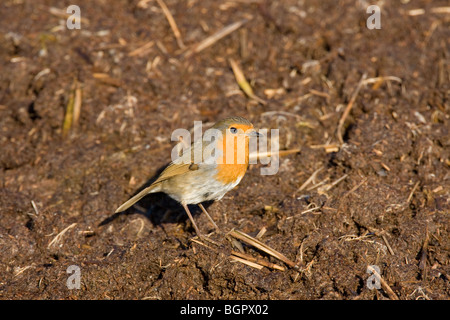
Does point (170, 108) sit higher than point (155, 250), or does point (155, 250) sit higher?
point (170, 108)

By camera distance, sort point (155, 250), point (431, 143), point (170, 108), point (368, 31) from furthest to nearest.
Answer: point (368, 31) → point (170, 108) → point (431, 143) → point (155, 250)

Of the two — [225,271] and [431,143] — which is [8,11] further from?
[431,143]

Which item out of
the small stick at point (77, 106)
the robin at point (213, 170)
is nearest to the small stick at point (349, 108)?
the robin at point (213, 170)

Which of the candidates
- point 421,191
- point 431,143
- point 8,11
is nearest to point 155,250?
point 421,191

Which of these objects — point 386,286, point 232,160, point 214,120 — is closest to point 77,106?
point 214,120

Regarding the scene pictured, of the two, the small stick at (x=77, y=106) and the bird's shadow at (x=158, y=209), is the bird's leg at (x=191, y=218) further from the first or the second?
the small stick at (x=77, y=106)

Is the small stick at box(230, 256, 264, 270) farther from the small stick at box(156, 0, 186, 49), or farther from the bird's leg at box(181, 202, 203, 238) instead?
the small stick at box(156, 0, 186, 49)
